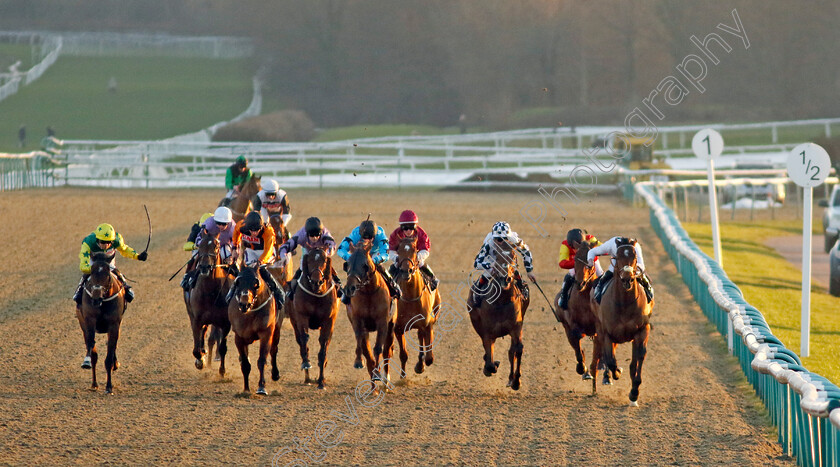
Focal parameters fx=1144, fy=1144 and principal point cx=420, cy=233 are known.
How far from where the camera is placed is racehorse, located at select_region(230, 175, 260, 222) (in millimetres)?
14086

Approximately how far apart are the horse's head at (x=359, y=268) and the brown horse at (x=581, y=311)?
1931 millimetres

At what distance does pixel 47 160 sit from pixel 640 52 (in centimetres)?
2609

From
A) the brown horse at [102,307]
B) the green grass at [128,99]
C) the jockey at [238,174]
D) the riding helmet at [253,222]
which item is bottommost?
the brown horse at [102,307]

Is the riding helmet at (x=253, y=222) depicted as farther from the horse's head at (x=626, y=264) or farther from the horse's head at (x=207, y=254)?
the horse's head at (x=626, y=264)

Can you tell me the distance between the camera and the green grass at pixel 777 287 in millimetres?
13008

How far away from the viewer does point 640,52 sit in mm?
47062

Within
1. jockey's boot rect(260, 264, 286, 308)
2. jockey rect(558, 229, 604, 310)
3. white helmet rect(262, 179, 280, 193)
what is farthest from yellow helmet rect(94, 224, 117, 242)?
jockey rect(558, 229, 604, 310)

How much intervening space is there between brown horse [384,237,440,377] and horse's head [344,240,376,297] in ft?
0.91

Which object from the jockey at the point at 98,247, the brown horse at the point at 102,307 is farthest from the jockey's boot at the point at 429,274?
the brown horse at the point at 102,307

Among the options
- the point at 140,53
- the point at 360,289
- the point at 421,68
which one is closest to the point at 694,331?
the point at 360,289

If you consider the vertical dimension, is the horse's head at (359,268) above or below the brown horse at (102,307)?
above

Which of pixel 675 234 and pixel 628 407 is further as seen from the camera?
pixel 675 234

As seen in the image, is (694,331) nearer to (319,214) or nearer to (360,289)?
(360,289)

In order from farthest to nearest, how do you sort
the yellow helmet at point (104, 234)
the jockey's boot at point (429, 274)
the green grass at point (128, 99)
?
1. the green grass at point (128, 99)
2. the jockey's boot at point (429, 274)
3. the yellow helmet at point (104, 234)
